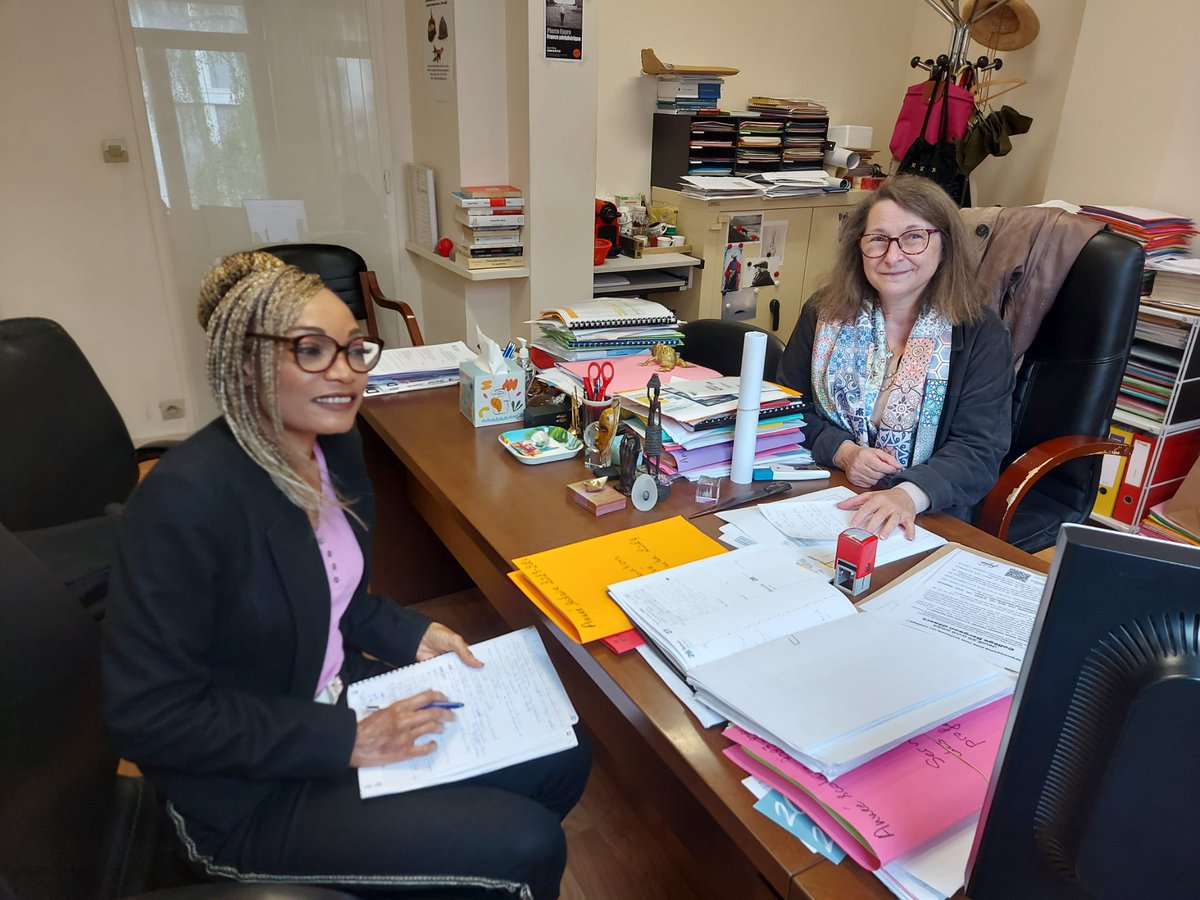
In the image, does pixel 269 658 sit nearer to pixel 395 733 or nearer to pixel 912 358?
pixel 395 733

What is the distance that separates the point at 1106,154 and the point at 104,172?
377 cm

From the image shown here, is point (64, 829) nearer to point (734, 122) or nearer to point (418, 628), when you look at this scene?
point (418, 628)

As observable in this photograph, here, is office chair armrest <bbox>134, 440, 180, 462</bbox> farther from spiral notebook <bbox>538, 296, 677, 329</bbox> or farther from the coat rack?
the coat rack

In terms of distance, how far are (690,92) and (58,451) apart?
287cm

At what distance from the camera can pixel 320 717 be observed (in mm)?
937

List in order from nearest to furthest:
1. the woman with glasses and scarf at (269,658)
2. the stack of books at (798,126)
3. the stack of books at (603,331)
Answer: the woman with glasses and scarf at (269,658), the stack of books at (603,331), the stack of books at (798,126)

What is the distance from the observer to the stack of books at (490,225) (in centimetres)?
280

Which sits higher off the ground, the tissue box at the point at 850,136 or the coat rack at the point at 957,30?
the coat rack at the point at 957,30

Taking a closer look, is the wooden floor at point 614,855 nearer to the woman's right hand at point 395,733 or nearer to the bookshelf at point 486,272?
the woman's right hand at point 395,733

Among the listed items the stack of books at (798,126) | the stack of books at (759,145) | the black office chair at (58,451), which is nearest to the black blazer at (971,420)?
the black office chair at (58,451)

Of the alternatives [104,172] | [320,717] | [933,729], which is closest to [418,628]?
[320,717]

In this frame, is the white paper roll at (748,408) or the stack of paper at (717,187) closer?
the white paper roll at (748,408)

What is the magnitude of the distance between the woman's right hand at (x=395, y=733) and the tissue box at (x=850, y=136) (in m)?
3.65

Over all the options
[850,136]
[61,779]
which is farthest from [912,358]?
[850,136]
